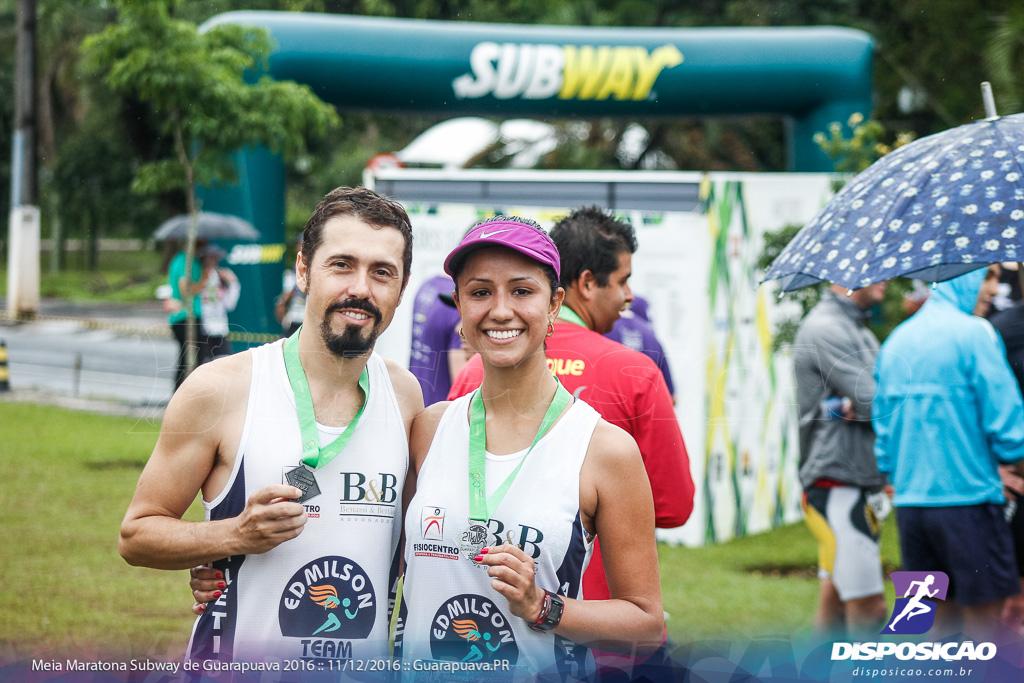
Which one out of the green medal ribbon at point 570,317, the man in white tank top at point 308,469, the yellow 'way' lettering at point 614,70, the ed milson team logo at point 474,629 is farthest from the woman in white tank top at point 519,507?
the yellow 'way' lettering at point 614,70

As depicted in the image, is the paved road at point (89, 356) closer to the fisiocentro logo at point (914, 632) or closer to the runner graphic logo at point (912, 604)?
the fisiocentro logo at point (914, 632)

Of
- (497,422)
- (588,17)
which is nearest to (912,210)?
(497,422)

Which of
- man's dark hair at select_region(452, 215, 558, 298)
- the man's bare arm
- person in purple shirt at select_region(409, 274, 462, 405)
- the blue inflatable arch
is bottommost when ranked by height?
the man's bare arm

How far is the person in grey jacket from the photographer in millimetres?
4020

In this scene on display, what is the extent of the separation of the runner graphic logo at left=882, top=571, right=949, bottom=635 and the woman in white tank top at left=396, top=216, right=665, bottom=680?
965 millimetres

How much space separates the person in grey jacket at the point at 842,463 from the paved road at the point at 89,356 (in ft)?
8.64

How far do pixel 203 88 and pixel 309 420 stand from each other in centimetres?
332

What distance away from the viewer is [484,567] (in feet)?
5.65

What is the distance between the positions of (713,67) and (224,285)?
13.9 feet

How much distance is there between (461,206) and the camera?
5.39 m

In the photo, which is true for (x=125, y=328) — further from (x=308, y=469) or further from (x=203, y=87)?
(x=203, y=87)

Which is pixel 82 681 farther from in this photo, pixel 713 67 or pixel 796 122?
pixel 796 122

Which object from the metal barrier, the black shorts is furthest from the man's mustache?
the black shorts

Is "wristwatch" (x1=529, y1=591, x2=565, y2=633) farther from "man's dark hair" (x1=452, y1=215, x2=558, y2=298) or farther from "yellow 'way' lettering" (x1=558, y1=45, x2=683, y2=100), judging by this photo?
"yellow 'way' lettering" (x1=558, y1=45, x2=683, y2=100)
